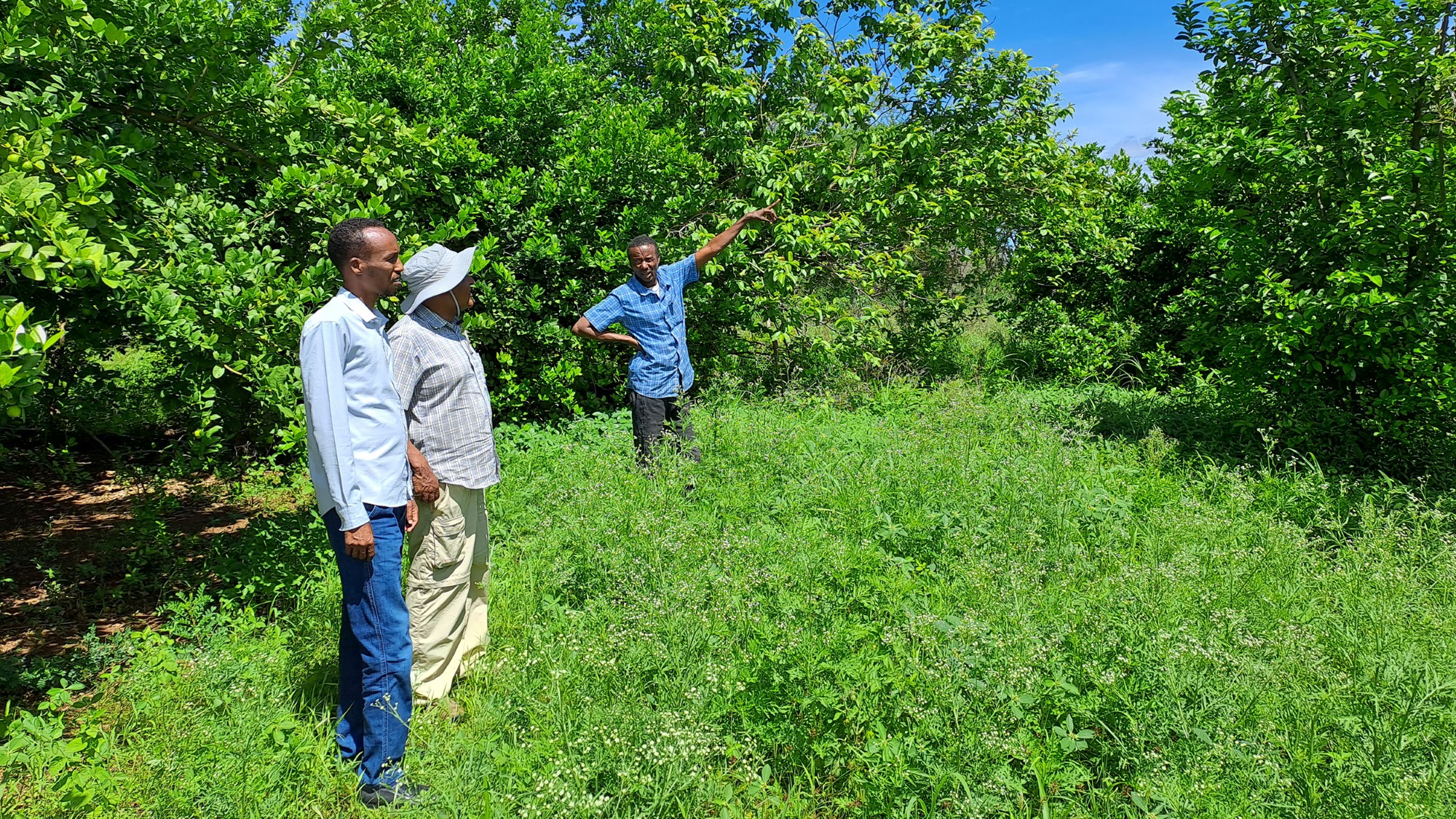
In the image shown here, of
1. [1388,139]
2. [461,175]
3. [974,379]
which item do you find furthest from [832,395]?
[1388,139]

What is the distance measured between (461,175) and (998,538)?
19.1 ft

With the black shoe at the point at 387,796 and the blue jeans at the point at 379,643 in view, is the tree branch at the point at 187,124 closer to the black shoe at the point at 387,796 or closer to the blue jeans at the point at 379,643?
the blue jeans at the point at 379,643

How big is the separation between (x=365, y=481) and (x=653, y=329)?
9.78ft

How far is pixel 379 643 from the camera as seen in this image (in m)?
2.90

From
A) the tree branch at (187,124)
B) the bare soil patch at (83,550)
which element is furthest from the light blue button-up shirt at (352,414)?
the bare soil patch at (83,550)

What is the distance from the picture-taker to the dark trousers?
5582 millimetres

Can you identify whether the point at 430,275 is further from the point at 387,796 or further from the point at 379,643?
the point at 387,796

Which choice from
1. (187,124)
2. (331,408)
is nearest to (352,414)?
(331,408)

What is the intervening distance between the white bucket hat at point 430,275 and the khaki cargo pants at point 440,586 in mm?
829

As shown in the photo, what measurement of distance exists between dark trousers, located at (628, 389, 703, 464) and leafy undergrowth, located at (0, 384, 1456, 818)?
0.49m

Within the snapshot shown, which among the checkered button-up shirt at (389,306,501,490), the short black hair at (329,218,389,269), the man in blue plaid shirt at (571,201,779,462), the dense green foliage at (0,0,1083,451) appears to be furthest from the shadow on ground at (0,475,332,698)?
the short black hair at (329,218,389,269)

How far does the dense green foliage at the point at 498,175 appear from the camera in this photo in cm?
368

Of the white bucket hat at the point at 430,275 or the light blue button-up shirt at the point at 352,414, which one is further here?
the white bucket hat at the point at 430,275

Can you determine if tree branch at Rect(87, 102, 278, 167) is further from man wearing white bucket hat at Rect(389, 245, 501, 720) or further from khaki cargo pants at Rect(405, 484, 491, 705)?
khaki cargo pants at Rect(405, 484, 491, 705)
